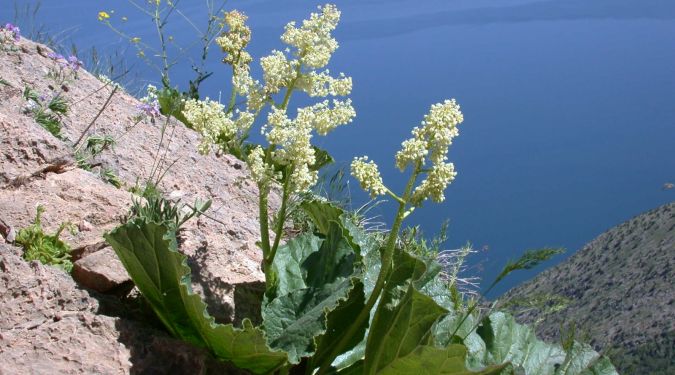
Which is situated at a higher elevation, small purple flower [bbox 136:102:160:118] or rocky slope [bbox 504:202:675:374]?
small purple flower [bbox 136:102:160:118]

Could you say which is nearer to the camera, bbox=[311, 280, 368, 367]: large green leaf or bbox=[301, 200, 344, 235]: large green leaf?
bbox=[311, 280, 368, 367]: large green leaf

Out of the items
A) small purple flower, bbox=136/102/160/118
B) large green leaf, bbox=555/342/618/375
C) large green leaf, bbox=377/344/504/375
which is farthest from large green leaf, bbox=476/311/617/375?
small purple flower, bbox=136/102/160/118

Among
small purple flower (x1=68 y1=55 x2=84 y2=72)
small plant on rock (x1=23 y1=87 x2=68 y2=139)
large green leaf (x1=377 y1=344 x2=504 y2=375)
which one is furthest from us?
small purple flower (x1=68 y1=55 x2=84 y2=72)

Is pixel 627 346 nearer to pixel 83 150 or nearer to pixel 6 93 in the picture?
pixel 83 150

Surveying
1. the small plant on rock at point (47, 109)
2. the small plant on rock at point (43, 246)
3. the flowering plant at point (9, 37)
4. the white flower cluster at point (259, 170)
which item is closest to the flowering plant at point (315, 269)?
the white flower cluster at point (259, 170)

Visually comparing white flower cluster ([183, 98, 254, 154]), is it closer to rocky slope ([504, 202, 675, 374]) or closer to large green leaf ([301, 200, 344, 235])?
large green leaf ([301, 200, 344, 235])

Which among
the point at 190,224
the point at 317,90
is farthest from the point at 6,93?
the point at 317,90
